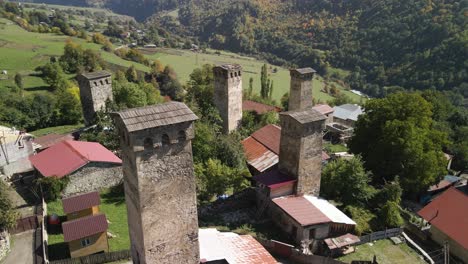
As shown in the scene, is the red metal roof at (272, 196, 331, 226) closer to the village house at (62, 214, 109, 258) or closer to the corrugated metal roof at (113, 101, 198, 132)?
the village house at (62, 214, 109, 258)

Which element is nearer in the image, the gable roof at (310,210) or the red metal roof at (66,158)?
the gable roof at (310,210)

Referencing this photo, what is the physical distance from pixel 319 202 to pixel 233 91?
14.9 metres

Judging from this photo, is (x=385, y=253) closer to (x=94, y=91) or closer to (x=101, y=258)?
(x=101, y=258)

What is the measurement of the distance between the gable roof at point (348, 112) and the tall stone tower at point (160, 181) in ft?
140

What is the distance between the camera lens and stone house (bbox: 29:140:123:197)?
26531mm

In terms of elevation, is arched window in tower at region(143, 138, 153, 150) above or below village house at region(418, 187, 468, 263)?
above

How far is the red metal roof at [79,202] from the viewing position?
2200cm

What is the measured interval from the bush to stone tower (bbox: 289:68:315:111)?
854 inches

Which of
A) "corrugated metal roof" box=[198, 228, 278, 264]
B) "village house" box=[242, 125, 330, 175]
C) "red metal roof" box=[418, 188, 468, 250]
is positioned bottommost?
"red metal roof" box=[418, 188, 468, 250]

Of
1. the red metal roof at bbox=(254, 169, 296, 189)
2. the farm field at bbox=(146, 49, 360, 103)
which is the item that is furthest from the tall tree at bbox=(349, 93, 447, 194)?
the farm field at bbox=(146, 49, 360, 103)

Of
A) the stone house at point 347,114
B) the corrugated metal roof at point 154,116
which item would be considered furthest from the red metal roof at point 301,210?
the stone house at point 347,114

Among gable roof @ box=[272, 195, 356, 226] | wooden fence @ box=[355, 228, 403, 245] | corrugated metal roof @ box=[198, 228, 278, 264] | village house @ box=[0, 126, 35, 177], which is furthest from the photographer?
village house @ box=[0, 126, 35, 177]

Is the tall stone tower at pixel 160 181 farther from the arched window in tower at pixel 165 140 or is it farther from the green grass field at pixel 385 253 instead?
the green grass field at pixel 385 253

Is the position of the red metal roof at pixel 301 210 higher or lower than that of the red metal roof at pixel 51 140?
lower
